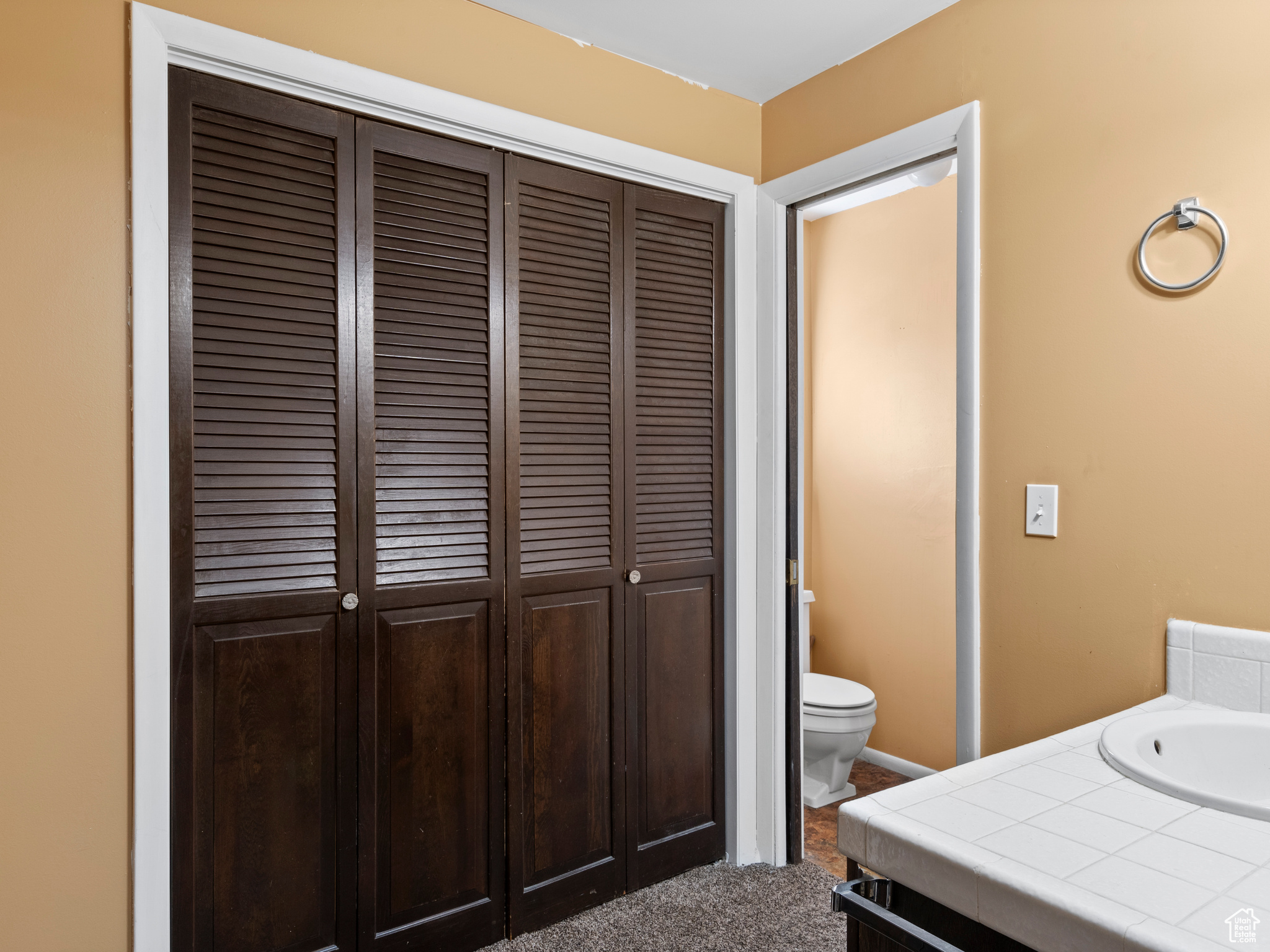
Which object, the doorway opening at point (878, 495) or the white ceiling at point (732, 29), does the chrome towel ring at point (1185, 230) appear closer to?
the white ceiling at point (732, 29)

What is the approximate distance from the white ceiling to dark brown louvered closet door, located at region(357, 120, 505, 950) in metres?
0.41

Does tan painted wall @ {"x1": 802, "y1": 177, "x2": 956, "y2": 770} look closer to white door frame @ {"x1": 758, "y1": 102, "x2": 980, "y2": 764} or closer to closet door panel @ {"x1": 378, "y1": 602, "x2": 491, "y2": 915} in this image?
white door frame @ {"x1": 758, "y1": 102, "x2": 980, "y2": 764}

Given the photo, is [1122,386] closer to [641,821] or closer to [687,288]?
[687,288]

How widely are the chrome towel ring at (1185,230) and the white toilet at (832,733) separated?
157cm

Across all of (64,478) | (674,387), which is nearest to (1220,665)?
(674,387)

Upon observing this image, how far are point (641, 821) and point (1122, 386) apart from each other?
160 centimetres

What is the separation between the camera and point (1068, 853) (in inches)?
34.1

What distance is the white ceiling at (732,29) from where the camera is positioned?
1.83 m

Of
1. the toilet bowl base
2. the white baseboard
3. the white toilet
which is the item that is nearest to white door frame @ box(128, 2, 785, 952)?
the white toilet

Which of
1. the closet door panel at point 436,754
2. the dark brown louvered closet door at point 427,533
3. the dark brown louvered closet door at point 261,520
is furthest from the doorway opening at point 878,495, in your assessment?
the dark brown louvered closet door at point 261,520

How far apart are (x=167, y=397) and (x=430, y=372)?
53 centimetres

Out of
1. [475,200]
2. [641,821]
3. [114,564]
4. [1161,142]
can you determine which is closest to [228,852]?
[114,564]

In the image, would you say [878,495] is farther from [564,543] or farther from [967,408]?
[564,543]

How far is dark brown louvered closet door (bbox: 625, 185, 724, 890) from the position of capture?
2113mm
